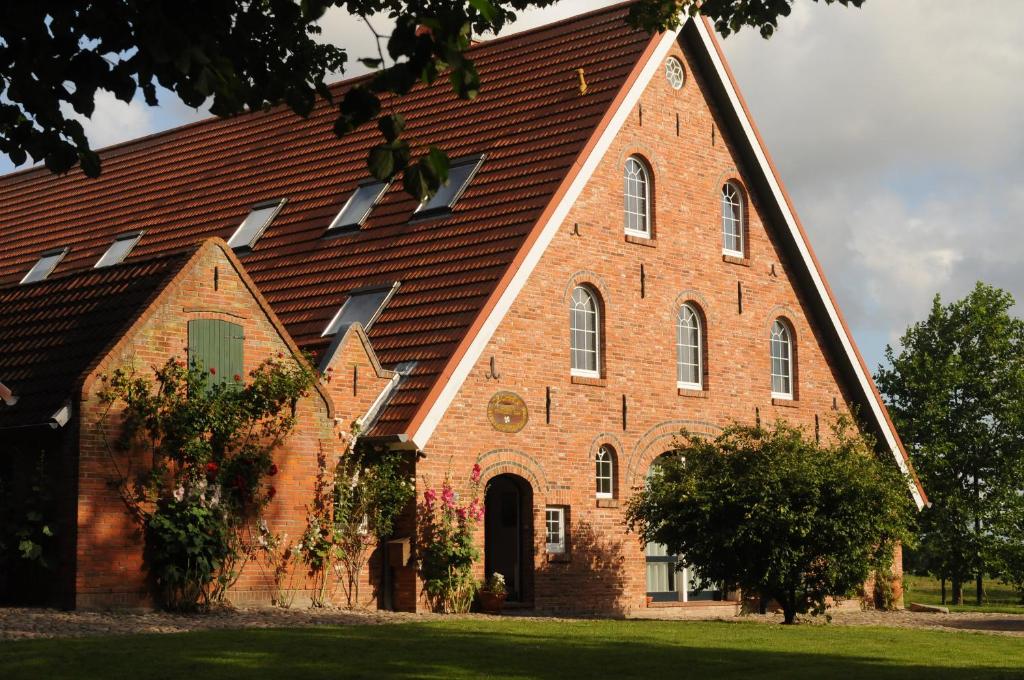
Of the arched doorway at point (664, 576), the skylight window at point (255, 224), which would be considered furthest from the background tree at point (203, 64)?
the skylight window at point (255, 224)

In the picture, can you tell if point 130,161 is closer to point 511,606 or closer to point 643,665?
point 511,606

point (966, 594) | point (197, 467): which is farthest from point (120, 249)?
point (966, 594)

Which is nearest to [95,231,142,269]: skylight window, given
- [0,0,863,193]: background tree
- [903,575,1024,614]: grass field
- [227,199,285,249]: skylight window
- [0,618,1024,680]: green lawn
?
[227,199,285,249]: skylight window

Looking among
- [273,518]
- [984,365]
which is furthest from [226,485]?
[984,365]

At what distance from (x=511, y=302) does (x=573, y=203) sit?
2498 mm

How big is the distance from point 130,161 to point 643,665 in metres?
24.4

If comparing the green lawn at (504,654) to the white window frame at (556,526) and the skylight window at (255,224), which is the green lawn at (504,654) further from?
the skylight window at (255,224)

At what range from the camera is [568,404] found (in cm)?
2555

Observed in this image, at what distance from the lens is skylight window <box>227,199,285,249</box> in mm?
29453

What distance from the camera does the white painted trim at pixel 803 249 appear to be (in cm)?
2878

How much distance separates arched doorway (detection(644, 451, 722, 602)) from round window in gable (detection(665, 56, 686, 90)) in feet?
22.9

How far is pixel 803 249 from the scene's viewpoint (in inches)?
1185

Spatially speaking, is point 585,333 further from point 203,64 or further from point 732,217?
point 203,64

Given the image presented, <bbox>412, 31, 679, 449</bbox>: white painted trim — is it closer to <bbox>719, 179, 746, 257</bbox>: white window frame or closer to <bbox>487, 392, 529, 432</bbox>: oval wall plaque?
<bbox>487, 392, 529, 432</bbox>: oval wall plaque
